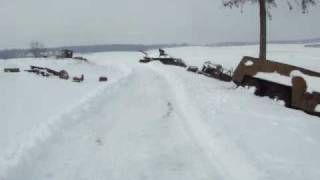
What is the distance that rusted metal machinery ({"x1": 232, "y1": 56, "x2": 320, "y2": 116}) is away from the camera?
12.7 m

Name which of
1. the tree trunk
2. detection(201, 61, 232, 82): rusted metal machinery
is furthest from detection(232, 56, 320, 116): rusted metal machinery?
the tree trunk

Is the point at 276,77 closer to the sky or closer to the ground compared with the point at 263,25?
closer to the ground

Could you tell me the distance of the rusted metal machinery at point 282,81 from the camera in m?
12.7

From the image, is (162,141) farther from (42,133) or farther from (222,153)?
(42,133)

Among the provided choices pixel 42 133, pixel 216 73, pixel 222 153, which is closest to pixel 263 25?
pixel 216 73

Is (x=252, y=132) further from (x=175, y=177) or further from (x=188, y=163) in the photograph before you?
(x=175, y=177)

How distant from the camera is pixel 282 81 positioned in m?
14.1

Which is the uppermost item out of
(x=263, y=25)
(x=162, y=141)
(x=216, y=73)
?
(x=263, y=25)

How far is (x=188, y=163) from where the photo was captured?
7691mm

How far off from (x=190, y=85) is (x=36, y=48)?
148407mm

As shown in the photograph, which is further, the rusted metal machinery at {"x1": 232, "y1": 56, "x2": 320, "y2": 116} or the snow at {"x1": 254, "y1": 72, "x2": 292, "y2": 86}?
the snow at {"x1": 254, "y1": 72, "x2": 292, "y2": 86}

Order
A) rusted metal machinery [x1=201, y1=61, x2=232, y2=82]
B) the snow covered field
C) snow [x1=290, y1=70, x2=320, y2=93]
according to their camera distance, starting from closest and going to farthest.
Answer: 1. the snow covered field
2. snow [x1=290, y1=70, x2=320, y2=93]
3. rusted metal machinery [x1=201, y1=61, x2=232, y2=82]

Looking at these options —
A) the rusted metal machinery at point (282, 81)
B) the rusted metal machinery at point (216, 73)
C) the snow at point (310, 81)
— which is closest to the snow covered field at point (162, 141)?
the rusted metal machinery at point (282, 81)

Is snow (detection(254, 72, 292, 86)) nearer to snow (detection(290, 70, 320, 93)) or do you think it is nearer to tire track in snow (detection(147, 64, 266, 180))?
snow (detection(290, 70, 320, 93))
